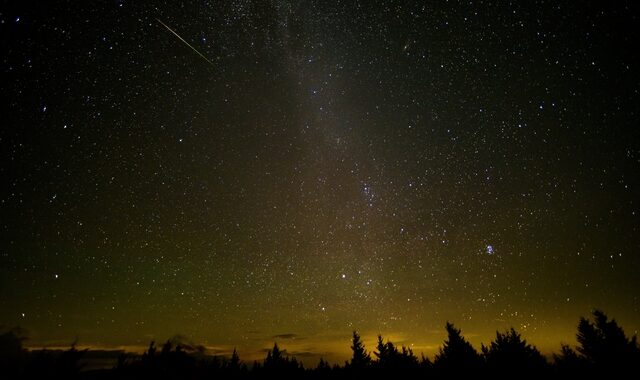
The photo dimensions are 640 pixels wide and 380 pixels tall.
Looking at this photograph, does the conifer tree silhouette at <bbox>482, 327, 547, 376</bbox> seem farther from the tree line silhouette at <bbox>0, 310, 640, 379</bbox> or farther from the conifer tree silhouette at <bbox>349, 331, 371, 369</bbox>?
the conifer tree silhouette at <bbox>349, 331, 371, 369</bbox>

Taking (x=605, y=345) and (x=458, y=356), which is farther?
(x=458, y=356)

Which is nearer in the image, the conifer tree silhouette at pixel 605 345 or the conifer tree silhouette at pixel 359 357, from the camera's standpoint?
the conifer tree silhouette at pixel 605 345

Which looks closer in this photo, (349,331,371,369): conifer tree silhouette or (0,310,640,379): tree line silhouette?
(0,310,640,379): tree line silhouette

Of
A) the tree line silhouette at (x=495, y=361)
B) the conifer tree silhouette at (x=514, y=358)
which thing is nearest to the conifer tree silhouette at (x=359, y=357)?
the tree line silhouette at (x=495, y=361)

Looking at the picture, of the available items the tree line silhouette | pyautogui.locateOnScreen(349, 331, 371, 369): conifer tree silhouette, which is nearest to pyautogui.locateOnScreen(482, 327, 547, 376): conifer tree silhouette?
the tree line silhouette

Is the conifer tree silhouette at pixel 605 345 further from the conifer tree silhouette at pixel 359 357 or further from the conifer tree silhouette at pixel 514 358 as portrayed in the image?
the conifer tree silhouette at pixel 359 357

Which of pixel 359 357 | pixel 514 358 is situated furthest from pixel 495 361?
pixel 359 357

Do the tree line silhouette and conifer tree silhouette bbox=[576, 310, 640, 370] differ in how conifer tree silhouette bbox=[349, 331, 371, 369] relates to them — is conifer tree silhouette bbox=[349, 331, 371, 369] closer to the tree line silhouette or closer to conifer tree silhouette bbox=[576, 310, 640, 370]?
the tree line silhouette

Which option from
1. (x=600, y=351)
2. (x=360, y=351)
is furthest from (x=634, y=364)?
(x=360, y=351)

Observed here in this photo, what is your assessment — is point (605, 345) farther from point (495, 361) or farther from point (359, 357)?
point (359, 357)

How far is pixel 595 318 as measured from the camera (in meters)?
21.5

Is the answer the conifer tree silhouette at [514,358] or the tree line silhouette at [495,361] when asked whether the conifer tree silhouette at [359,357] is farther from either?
the conifer tree silhouette at [514,358]

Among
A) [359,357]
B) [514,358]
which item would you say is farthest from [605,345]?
[359,357]

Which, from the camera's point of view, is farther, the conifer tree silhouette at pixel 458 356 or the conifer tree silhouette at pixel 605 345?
the conifer tree silhouette at pixel 458 356
